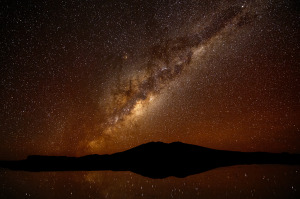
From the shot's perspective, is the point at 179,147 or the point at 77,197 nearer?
the point at 77,197

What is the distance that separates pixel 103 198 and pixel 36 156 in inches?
1610

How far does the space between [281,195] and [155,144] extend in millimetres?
43295

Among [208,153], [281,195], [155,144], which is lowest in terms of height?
[281,195]

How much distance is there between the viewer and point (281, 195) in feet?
13.9

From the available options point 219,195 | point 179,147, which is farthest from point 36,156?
point 219,195

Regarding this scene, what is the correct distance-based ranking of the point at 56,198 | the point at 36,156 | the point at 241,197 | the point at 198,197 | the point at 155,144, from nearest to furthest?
the point at 241,197 < the point at 198,197 < the point at 56,198 < the point at 36,156 < the point at 155,144

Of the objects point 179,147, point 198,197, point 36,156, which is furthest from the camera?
point 179,147

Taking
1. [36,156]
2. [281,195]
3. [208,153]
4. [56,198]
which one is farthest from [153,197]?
[36,156]

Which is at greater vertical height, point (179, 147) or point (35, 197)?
point (179, 147)

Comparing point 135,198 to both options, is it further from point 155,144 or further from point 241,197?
point 155,144

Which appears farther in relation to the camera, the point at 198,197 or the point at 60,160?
the point at 60,160

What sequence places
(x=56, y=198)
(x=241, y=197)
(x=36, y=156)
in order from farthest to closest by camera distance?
Answer: 1. (x=36, y=156)
2. (x=56, y=198)
3. (x=241, y=197)

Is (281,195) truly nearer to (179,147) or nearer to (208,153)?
(208,153)

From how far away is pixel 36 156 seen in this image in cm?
3881
